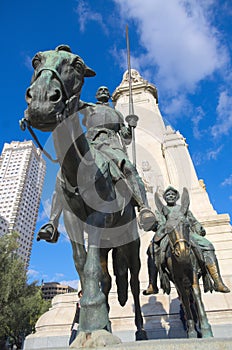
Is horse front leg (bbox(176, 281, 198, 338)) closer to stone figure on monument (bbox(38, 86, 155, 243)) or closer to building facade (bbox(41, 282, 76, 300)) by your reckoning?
stone figure on monument (bbox(38, 86, 155, 243))

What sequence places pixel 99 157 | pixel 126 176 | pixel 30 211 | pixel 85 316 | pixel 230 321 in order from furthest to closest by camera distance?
1. pixel 30 211
2. pixel 230 321
3. pixel 126 176
4. pixel 99 157
5. pixel 85 316

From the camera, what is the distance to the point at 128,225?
14.9ft

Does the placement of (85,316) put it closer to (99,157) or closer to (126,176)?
(99,157)

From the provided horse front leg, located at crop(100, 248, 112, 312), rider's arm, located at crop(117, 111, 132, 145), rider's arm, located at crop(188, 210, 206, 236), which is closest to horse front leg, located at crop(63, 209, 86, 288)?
horse front leg, located at crop(100, 248, 112, 312)

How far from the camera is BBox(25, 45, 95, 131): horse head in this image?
8.34 feet

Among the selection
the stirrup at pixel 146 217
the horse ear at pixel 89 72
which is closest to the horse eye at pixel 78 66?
the horse ear at pixel 89 72

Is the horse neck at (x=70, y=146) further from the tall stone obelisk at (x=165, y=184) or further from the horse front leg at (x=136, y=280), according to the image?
the tall stone obelisk at (x=165, y=184)

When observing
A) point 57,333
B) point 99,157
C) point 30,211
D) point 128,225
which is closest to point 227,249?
point 57,333

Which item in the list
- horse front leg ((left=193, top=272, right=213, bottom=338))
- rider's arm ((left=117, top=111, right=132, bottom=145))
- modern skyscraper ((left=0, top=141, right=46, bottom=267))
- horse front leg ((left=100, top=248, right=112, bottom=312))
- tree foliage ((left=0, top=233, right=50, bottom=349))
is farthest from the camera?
modern skyscraper ((left=0, top=141, right=46, bottom=267))

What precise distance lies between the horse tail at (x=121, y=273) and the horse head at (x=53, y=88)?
2910mm

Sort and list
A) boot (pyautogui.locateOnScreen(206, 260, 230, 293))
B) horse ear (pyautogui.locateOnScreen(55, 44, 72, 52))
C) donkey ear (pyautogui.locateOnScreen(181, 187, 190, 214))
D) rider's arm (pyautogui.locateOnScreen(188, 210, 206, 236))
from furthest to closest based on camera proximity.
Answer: rider's arm (pyautogui.locateOnScreen(188, 210, 206, 236)) < donkey ear (pyautogui.locateOnScreen(181, 187, 190, 214)) < boot (pyautogui.locateOnScreen(206, 260, 230, 293)) < horse ear (pyautogui.locateOnScreen(55, 44, 72, 52))

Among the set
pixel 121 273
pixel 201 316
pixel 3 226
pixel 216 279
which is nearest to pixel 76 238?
pixel 121 273

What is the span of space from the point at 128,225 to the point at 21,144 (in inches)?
4752

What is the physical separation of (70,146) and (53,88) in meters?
0.73
